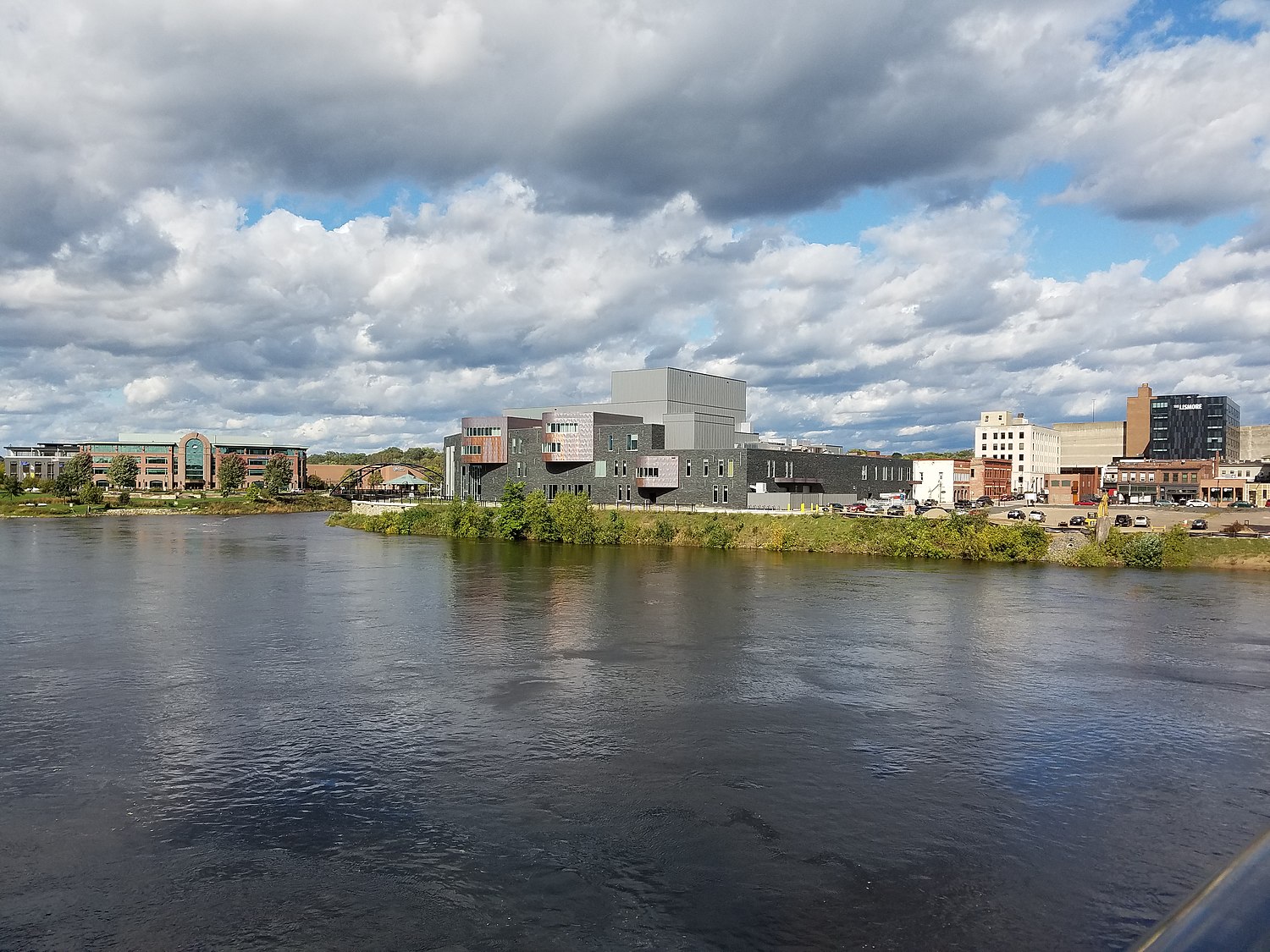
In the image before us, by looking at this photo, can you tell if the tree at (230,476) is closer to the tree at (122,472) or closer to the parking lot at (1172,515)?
the tree at (122,472)

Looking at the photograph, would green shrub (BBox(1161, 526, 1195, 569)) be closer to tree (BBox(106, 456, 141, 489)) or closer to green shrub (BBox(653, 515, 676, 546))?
green shrub (BBox(653, 515, 676, 546))

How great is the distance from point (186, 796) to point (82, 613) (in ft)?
92.4

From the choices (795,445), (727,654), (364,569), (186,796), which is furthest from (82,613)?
(795,445)

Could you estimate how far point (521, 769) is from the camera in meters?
22.0

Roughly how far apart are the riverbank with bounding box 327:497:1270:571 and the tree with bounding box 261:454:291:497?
72975mm

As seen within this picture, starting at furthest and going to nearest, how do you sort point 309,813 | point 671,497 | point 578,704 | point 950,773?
point 671,497 → point 578,704 → point 950,773 → point 309,813

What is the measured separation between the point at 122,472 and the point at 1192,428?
8605 inches

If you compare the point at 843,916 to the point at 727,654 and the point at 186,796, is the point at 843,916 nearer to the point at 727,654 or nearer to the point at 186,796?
the point at 186,796

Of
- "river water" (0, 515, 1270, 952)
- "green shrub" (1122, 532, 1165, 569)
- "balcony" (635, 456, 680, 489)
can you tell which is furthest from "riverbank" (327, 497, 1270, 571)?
"river water" (0, 515, 1270, 952)

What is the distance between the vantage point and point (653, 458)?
98.2m

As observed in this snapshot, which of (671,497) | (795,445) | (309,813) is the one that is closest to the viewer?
(309,813)

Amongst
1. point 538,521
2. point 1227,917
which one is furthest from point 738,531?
point 1227,917


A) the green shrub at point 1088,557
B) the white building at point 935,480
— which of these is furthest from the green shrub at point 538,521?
the white building at point 935,480

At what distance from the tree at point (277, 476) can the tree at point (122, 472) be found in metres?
26.9
